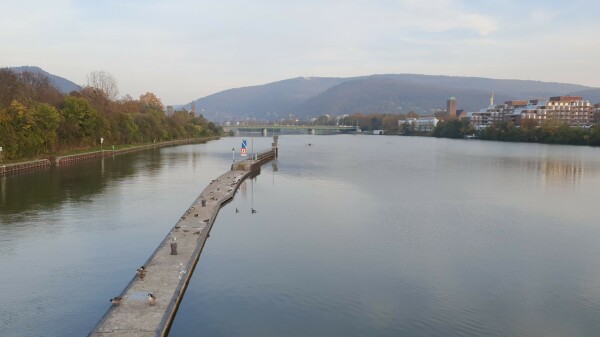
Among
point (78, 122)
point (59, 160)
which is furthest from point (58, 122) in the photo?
point (78, 122)

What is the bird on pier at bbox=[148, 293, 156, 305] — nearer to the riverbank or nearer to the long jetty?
the long jetty

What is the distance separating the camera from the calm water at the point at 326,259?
31.7 ft

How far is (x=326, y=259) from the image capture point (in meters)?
13.6

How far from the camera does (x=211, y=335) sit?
898 cm

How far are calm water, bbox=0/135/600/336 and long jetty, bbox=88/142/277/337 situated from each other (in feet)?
1.47

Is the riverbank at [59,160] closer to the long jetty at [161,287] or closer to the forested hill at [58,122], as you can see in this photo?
the forested hill at [58,122]

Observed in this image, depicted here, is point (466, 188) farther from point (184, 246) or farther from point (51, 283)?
point (51, 283)

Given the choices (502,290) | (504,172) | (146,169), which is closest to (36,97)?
(146,169)

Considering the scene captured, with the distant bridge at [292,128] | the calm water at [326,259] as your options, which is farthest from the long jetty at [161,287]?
the distant bridge at [292,128]

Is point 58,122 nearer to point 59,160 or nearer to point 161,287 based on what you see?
point 59,160

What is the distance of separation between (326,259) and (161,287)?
521 cm

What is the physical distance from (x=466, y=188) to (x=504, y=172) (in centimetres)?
1043

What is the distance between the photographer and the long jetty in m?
8.19

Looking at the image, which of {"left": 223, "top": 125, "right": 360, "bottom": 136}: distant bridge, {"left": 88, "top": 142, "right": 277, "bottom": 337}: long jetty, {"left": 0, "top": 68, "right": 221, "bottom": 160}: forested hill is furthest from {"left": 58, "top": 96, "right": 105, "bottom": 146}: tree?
{"left": 223, "top": 125, "right": 360, "bottom": 136}: distant bridge
